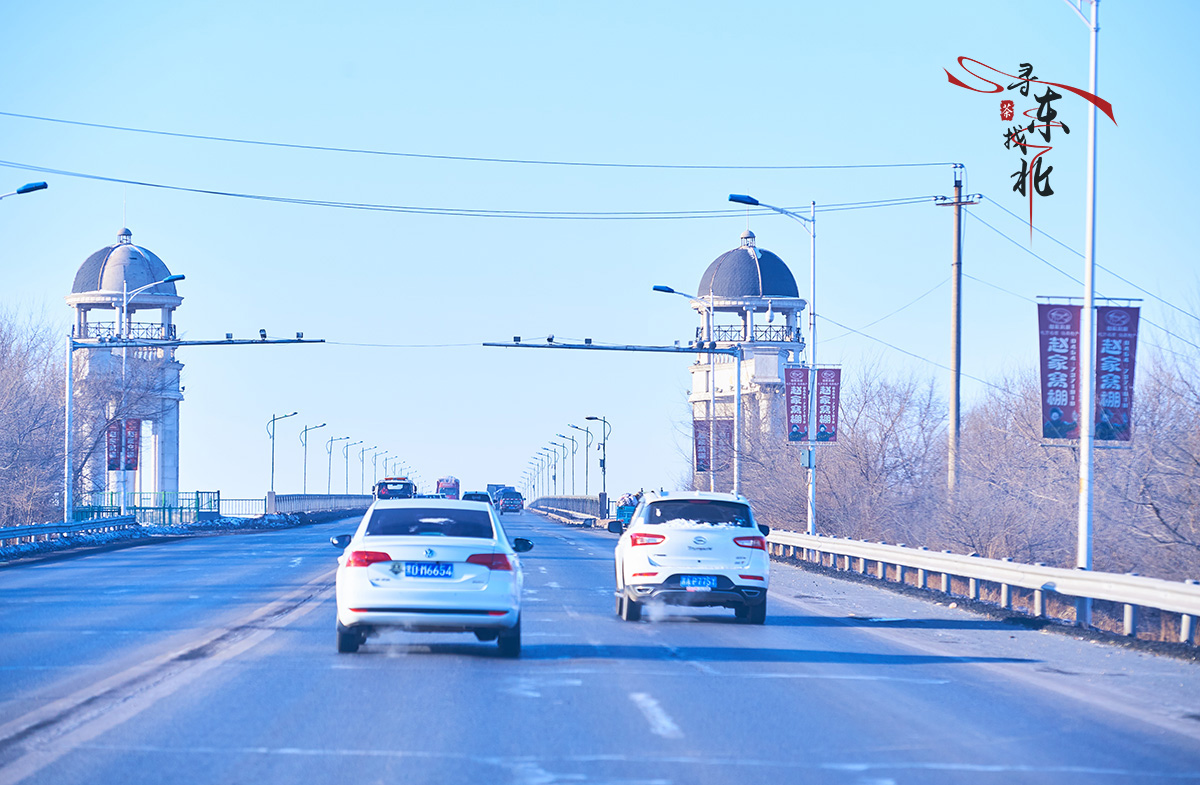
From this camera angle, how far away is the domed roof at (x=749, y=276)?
82312 millimetres

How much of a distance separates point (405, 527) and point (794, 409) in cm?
2690

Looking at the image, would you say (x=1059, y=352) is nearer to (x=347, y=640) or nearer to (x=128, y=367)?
(x=347, y=640)

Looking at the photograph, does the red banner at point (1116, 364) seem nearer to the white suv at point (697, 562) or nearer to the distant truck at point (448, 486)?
the white suv at point (697, 562)

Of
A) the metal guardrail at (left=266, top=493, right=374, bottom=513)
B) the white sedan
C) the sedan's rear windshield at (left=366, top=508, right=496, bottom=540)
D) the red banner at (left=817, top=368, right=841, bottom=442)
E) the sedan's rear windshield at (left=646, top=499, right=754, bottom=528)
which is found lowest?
the metal guardrail at (left=266, top=493, right=374, bottom=513)

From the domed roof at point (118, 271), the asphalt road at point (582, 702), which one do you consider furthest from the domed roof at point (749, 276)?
the asphalt road at point (582, 702)

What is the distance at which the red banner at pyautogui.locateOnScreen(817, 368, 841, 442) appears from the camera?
39.5 metres

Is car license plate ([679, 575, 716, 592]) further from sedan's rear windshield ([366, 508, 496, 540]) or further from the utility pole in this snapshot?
the utility pole

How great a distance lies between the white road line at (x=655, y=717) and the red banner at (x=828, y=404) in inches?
1134

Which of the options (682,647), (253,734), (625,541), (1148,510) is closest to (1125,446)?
(1148,510)

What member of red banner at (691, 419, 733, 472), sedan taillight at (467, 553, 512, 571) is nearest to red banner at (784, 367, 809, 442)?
red banner at (691, 419, 733, 472)

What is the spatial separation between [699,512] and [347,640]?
6.26m

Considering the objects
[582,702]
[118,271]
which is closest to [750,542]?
[582,702]

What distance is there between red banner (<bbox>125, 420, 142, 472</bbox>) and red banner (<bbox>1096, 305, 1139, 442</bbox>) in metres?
53.9

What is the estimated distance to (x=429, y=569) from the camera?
13.6 meters
